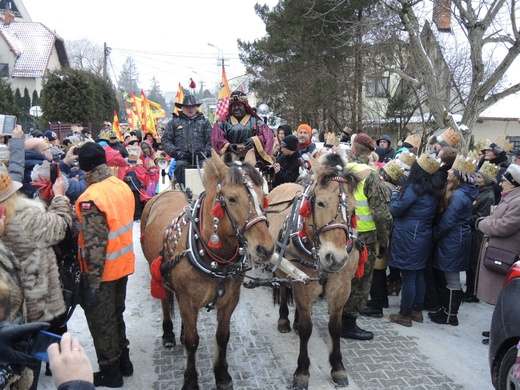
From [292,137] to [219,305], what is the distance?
12.9ft

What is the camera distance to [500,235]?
465 cm

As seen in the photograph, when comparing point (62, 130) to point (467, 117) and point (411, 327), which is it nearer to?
point (467, 117)

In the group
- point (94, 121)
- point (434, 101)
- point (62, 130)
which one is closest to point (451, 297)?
point (434, 101)

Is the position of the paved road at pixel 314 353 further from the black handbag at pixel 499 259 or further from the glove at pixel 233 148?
the glove at pixel 233 148

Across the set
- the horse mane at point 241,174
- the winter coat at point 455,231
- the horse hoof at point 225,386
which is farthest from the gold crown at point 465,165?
the horse hoof at point 225,386

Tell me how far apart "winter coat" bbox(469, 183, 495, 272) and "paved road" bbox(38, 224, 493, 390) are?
0.83m

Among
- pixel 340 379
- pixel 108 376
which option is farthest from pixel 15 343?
pixel 340 379

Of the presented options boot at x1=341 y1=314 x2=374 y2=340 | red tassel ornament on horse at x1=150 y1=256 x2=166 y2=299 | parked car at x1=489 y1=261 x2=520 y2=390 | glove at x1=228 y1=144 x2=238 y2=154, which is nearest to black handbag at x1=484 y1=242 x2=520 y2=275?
parked car at x1=489 y1=261 x2=520 y2=390

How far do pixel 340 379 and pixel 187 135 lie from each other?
389cm

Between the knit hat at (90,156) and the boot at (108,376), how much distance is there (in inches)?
A: 73.0

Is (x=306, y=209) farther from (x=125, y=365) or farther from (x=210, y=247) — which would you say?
(x=125, y=365)

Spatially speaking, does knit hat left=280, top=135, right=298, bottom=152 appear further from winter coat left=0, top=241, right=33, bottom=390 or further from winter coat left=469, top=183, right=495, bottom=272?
winter coat left=0, top=241, right=33, bottom=390

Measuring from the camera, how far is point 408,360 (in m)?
4.62

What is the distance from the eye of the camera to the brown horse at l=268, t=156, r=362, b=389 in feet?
11.9
